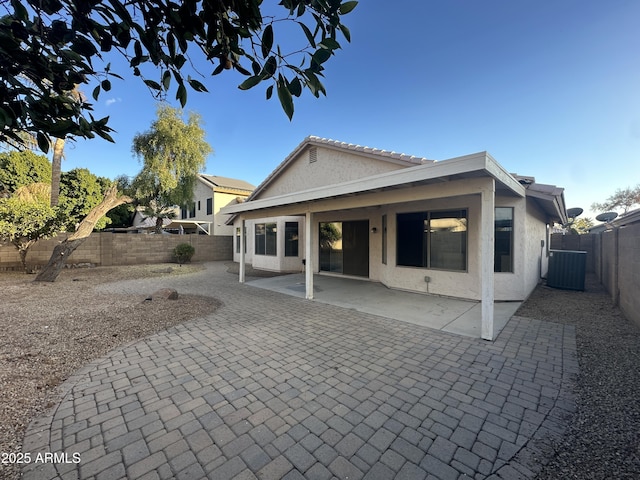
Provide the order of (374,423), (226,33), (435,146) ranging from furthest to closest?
1. (435,146)
2. (374,423)
3. (226,33)

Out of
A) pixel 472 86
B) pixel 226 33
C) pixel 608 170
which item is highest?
pixel 472 86

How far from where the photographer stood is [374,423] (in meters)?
2.52

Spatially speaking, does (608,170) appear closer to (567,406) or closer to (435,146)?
(435,146)

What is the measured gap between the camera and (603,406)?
280 centimetres

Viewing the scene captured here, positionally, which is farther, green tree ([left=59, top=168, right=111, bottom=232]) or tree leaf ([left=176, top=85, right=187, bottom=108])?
green tree ([left=59, top=168, right=111, bottom=232])

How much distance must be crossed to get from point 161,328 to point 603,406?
21.6 feet

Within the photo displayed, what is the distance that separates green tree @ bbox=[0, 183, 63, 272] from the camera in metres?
8.80

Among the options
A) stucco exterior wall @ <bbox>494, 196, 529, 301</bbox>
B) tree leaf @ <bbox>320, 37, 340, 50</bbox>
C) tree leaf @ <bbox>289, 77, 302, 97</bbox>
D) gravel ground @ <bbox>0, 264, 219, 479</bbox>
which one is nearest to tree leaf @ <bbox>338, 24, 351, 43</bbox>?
tree leaf @ <bbox>320, 37, 340, 50</bbox>

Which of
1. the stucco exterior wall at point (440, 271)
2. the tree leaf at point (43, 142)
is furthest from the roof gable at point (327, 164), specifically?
the tree leaf at point (43, 142)

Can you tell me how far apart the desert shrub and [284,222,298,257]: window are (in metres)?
7.17

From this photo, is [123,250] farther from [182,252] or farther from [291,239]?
[291,239]

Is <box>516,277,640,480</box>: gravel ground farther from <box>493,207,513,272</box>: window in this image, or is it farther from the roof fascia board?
the roof fascia board

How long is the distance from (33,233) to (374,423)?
13980 millimetres

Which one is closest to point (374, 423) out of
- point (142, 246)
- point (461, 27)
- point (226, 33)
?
point (226, 33)
